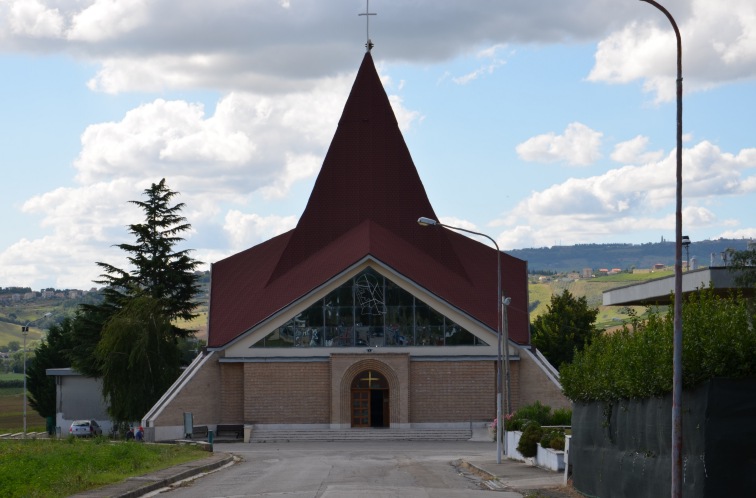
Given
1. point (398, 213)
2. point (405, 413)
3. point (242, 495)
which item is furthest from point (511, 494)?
point (398, 213)

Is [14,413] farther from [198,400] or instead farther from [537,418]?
[537,418]

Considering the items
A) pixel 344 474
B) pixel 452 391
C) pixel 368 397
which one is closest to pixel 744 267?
pixel 344 474

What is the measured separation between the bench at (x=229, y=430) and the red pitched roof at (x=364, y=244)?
4.13m

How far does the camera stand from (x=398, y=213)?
2554 inches

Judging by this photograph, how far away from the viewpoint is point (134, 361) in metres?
58.0

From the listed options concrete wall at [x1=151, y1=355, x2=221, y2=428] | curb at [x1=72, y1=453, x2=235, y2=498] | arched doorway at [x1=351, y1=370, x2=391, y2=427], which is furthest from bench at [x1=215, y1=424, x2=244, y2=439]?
curb at [x1=72, y1=453, x2=235, y2=498]

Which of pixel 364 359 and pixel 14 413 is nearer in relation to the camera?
pixel 364 359

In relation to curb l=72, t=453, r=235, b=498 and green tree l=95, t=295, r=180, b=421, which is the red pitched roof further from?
curb l=72, t=453, r=235, b=498

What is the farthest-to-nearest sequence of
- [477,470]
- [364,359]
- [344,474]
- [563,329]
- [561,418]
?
[563,329] < [364,359] < [561,418] < [477,470] < [344,474]

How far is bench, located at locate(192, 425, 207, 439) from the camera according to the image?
55594mm

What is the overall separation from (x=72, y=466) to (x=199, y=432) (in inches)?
1113

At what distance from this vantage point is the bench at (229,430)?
5719cm

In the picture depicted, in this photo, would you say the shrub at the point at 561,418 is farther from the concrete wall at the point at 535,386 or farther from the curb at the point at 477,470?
the concrete wall at the point at 535,386

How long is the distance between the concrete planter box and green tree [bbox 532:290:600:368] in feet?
141
